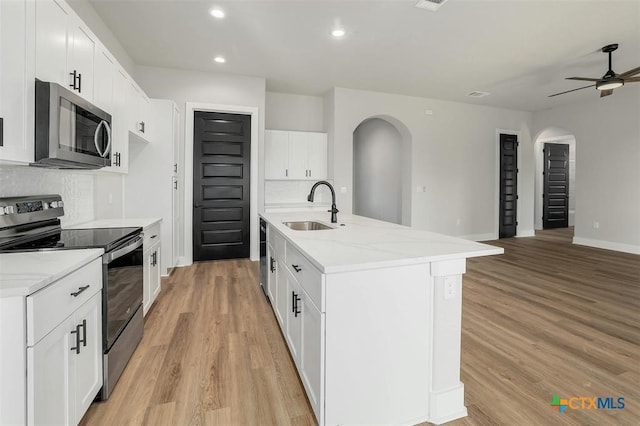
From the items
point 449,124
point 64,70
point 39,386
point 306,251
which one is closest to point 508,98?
point 449,124

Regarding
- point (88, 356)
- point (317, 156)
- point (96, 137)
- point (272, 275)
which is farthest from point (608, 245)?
point (96, 137)

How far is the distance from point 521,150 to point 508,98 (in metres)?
1.60

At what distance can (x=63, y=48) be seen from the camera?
1.82 m

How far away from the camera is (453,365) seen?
1546 millimetres

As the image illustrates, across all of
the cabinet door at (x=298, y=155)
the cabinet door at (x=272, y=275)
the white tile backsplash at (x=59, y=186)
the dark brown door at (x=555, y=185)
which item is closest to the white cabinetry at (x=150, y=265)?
the white tile backsplash at (x=59, y=186)

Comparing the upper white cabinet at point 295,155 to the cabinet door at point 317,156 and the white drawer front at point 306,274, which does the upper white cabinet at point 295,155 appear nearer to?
the cabinet door at point 317,156

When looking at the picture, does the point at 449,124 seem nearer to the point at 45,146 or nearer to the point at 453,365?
the point at 453,365

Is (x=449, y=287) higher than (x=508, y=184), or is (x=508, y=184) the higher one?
(x=508, y=184)

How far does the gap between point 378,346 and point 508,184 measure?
276 inches

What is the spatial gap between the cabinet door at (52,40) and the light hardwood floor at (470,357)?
1.80 metres

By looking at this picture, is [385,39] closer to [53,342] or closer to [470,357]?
[470,357]

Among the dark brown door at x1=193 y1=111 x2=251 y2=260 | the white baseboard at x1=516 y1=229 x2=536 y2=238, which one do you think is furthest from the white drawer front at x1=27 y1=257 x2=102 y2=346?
the white baseboard at x1=516 y1=229 x2=536 y2=238

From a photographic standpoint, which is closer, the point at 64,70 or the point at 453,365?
the point at 453,365

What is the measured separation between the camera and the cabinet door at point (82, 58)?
6.39ft
